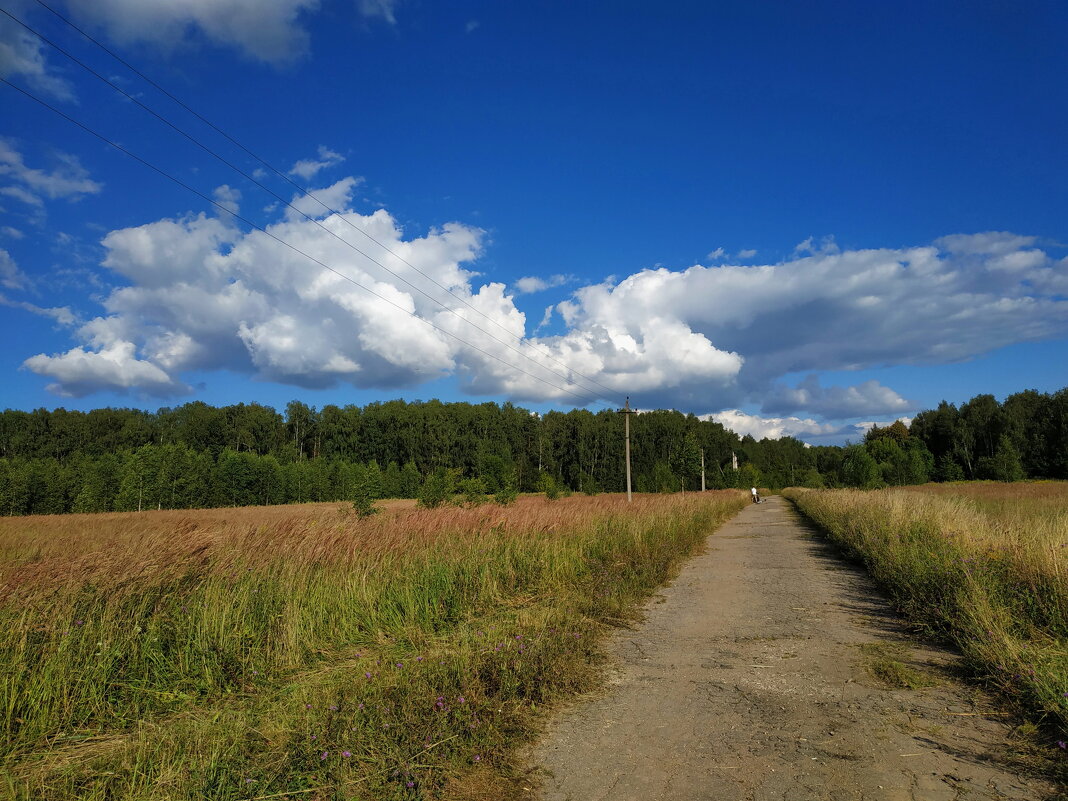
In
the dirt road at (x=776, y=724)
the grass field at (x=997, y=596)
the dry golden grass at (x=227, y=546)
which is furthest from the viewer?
the dry golden grass at (x=227, y=546)

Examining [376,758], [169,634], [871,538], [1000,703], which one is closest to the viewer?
[376,758]

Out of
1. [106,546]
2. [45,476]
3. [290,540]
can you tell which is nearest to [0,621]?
[106,546]

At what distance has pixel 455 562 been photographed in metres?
8.17

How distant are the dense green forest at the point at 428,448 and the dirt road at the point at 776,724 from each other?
2000 inches

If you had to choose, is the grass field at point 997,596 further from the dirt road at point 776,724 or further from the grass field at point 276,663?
the grass field at point 276,663

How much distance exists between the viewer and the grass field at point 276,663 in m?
3.12

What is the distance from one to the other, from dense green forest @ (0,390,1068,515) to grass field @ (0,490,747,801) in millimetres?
48352

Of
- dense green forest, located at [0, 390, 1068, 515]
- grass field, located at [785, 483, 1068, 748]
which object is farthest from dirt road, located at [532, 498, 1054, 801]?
dense green forest, located at [0, 390, 1068, 515]

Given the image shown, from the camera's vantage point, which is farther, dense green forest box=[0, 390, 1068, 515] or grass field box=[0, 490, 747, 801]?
dense green forest box=[0, 390, 1068, 515]

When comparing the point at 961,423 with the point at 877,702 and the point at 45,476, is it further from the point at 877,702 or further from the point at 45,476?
the point at 45,476

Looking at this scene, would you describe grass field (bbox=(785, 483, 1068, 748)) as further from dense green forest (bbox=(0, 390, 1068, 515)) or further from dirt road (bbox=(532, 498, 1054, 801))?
dense green forest (bbox=(0, 390, 1068, 515))

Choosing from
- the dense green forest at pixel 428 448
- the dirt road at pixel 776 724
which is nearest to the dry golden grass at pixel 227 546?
the dirt road at pixel 776 724

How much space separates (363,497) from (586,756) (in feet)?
52.8

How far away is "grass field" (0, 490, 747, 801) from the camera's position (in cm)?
312
